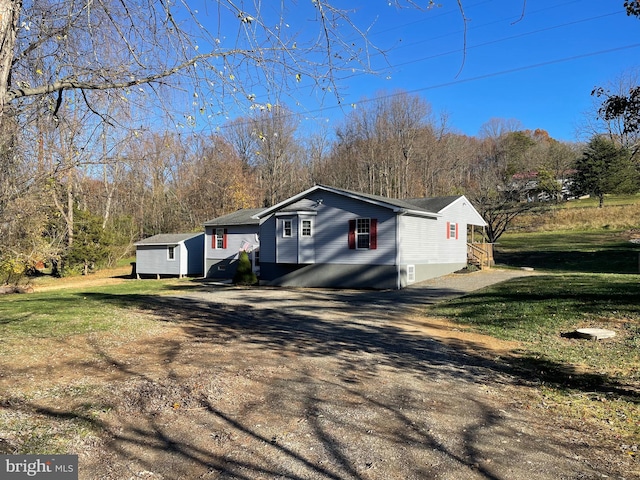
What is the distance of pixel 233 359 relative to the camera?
6703 mm

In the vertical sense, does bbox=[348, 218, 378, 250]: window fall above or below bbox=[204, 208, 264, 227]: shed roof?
below

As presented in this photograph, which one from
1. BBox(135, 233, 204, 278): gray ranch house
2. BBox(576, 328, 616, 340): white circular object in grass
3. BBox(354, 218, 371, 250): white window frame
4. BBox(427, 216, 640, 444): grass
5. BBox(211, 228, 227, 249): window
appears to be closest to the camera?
BBox(427, 216, 640, 444): grass

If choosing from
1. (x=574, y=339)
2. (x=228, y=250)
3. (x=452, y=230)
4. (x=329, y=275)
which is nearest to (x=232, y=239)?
(x=228, y=250)

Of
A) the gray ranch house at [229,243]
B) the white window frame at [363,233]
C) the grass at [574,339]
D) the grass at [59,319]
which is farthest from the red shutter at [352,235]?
the grass at [59,319]

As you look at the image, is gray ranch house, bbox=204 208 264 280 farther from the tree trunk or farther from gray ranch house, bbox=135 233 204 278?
the tree trunk

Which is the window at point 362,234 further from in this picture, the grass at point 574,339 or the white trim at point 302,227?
the grass at point 574,339

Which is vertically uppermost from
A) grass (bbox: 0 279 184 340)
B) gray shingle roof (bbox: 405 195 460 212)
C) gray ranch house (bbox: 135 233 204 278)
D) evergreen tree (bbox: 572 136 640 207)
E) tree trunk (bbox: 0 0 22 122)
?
evergreen tree (bbox: 572 136 640 207)

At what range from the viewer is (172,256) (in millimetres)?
30328

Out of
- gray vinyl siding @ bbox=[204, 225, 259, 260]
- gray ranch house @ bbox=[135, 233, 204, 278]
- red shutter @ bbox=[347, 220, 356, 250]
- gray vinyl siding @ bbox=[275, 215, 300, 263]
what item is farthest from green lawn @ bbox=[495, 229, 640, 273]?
gray ranch house @ bbox=[135, 233, 204, 278]

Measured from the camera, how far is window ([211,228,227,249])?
2797 cm

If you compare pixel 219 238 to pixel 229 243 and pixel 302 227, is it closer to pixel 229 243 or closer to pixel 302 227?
pixel 229 243

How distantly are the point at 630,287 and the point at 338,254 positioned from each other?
36.6 ft

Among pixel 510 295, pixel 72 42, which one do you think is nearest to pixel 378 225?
pixel 510 295

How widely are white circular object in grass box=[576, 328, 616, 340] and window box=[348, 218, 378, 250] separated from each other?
1197cm
